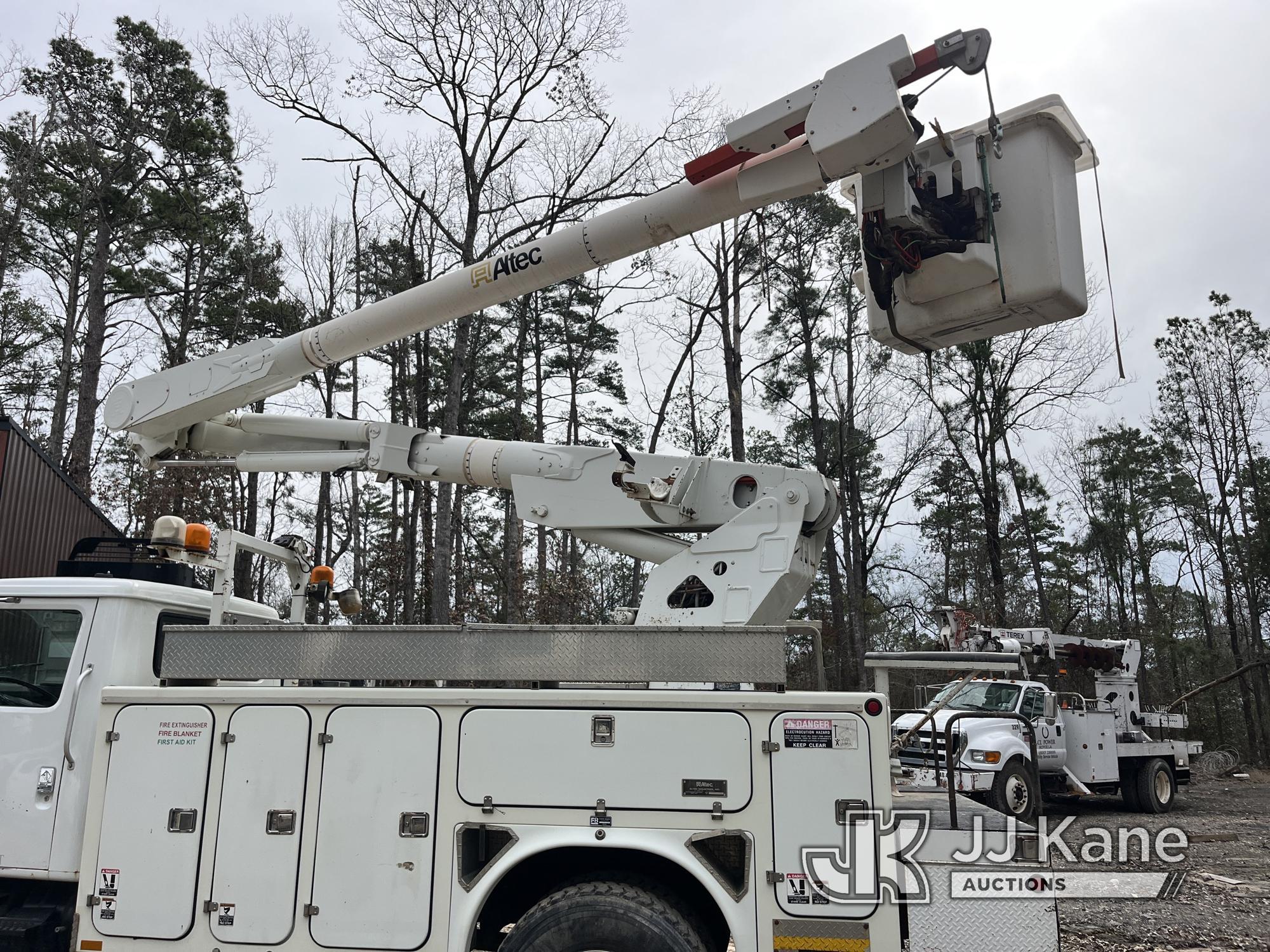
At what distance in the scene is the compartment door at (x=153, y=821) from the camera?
4527mm

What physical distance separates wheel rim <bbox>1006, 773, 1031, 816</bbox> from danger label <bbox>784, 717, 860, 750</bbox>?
9.44 meters

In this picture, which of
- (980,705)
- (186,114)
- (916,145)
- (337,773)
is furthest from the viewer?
(186,114)

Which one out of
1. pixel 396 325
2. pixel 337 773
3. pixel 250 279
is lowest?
pixel 337 773

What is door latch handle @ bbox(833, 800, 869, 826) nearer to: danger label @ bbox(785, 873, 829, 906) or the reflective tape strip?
danger label @ bbox(785, 873, 829, 906)

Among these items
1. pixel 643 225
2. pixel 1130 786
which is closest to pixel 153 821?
pixel 643 225

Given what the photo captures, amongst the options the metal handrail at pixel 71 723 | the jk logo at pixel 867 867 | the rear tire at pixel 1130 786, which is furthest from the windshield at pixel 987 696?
the metal handrail at pixel 71 723

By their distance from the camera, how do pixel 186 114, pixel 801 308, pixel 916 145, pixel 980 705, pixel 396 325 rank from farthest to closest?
pixel 801 308, pixel 186 114, pixel 980 705, pixel 396 325, pixel 916 145

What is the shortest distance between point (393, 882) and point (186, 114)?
24.9 metres

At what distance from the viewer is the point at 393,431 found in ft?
25.9

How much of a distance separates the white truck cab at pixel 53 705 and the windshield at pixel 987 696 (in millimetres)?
12236

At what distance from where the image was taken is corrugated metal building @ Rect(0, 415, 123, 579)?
1198 cm

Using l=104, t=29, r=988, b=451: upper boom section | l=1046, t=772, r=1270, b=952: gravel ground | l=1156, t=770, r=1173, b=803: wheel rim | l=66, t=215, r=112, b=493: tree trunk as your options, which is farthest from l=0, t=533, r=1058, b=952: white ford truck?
l=66, t=215, r=112, b=493: tree trunk

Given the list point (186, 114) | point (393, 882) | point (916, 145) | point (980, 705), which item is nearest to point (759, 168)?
point (916, 145)

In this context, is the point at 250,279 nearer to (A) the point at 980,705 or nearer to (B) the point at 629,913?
(A) the point at 980,705
